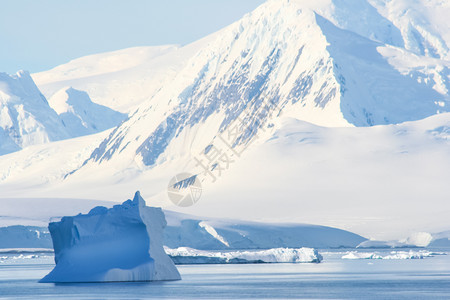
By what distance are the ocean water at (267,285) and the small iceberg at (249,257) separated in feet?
23.5

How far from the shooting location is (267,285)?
68938 millimetres

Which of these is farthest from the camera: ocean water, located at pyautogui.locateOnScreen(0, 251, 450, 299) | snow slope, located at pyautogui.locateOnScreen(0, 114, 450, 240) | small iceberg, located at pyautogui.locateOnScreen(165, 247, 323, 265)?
snow slope, located at pyautogui.locateOnScreen(0, 114, 450, 240)

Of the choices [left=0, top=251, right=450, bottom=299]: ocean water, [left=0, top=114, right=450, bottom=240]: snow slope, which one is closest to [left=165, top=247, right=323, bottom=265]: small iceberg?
[left=0, top=251, right=450, bottom=299]: ocean water

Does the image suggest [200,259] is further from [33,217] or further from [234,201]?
[234,201]

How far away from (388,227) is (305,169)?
35174 millimetres

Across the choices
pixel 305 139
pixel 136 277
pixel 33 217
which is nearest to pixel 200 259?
pixel 136 277

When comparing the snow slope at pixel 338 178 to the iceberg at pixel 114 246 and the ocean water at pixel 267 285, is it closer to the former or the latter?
the ocean water at pixel 267 285

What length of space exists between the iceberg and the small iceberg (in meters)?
32.2

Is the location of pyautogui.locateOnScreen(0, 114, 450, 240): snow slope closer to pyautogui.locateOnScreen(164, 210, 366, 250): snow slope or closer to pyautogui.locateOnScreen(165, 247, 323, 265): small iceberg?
pyautogui.locateOnScreen(164, 210, 366, 250): snow slope

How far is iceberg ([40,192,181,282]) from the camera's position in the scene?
2479 inches

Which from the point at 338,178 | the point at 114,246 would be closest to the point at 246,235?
the point at 338,178

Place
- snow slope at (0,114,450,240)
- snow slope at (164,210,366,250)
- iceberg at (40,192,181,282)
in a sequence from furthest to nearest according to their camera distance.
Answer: snow slope at (0,114,450,240) → snow slope at (164,210,366,250) → iceberg at (40,192,181,282)

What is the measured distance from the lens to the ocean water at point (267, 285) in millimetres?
60250

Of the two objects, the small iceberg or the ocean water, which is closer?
the ocean water
